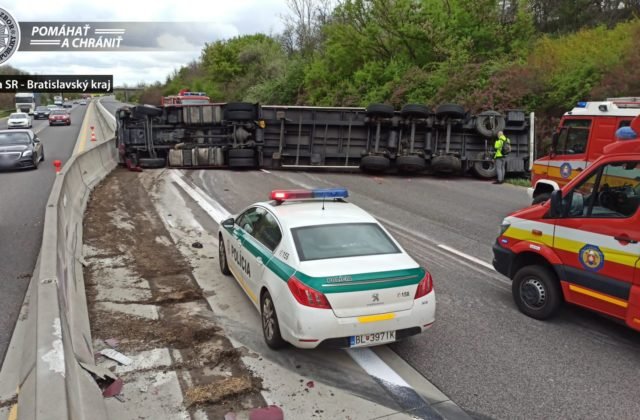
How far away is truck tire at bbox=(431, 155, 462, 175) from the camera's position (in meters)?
17.2

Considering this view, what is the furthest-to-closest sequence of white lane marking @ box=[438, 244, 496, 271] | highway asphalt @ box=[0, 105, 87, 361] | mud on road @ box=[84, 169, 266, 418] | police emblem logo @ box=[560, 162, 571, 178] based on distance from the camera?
police emblem logo @ box=[560, 162, 571, 178] < white lane marking @ box=[438, 244, 496, 271] < highway asphalt @ box=[0, 105, 87, 361] < mud on road @ box=[84, 169, 266, 418]

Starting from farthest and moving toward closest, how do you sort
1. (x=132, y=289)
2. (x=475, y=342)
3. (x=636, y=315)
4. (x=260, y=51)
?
(x=260, y=51) → (x=132, y=289) → (x=475, y=342) → (x=636, y=315)

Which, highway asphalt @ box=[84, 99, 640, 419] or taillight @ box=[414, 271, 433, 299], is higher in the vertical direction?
taillight @ box=[414, 271, 433, 299]

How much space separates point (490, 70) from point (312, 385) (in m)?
21.9

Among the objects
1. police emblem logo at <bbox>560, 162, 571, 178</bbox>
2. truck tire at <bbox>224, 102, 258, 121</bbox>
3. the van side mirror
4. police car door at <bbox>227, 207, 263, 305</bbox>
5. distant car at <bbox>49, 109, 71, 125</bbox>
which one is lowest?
police car door at <bbox>227, 207, 263, 305</bbox>

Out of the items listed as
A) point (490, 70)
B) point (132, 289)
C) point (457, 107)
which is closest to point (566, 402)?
point (132, 289)

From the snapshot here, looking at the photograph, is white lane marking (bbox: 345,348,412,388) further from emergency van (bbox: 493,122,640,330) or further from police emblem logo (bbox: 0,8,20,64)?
police emblem logo (bbox: 0,8,20,64)

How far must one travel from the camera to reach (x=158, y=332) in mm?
5562

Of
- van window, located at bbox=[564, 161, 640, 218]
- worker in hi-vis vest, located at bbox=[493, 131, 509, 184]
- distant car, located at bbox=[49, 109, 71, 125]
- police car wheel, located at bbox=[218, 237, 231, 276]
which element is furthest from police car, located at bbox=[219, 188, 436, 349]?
distant car, located at bbox=[49, 109, 71, 125]

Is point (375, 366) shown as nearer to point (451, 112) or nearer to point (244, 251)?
point (244, 251)

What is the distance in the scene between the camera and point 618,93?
55.0 feet

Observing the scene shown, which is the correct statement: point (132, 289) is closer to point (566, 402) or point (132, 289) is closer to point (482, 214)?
point (566, 402)

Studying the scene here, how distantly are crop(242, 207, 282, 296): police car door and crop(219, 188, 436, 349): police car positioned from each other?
0.04 feet

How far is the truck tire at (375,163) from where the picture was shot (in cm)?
1748
